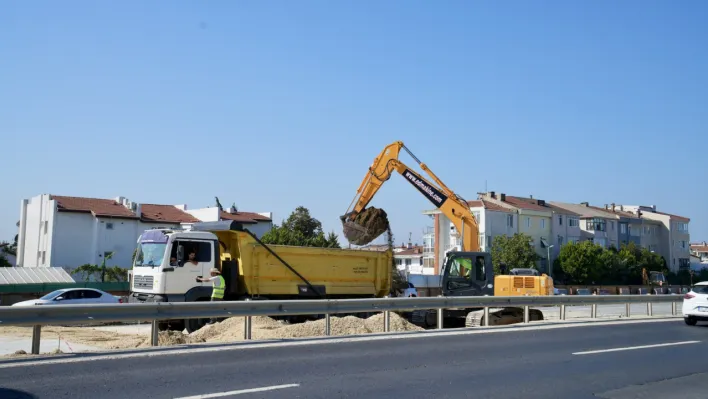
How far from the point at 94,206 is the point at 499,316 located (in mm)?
44488

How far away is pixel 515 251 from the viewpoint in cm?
6650

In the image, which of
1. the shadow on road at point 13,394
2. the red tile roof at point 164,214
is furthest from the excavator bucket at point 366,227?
the red tile roof at point 164,214

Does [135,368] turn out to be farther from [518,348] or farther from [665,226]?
[665,226]

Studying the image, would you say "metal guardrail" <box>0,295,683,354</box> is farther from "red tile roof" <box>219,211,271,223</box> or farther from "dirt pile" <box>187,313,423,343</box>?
"red tile roof" <box>219,211,271,223</box>

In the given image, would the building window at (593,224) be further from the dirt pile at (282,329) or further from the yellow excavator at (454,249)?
the dirt pile at (282,329)

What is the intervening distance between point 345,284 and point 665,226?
8372 cm

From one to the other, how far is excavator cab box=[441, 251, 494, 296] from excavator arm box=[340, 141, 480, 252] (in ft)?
7.27

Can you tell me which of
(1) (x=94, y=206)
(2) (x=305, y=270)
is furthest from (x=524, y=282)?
(1) (x=94, y=206)

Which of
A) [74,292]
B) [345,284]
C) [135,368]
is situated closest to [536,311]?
[345,284]

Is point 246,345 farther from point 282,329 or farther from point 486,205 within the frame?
point 486,205

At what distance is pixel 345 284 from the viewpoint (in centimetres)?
2028

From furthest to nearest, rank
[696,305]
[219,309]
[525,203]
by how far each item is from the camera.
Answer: [525,203], [696,305], [219,309]

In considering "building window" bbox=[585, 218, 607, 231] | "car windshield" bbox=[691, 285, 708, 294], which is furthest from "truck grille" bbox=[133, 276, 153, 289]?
"building window" bbox=[585, 218, 607, 231]

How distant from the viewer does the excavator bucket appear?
949 inches
